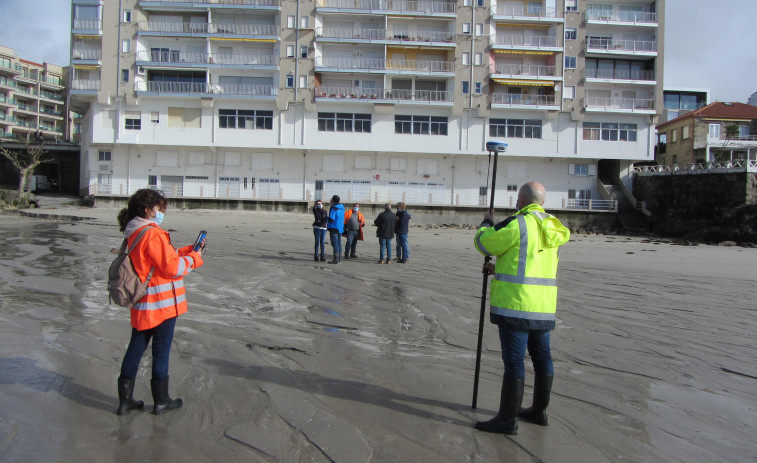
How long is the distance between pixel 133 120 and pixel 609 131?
37961 millimetres

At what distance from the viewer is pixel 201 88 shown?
134 feet

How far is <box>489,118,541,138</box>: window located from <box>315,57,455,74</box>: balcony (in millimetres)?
5611

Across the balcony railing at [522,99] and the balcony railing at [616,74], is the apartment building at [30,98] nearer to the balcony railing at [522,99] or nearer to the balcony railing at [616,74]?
the balcony railing at [522,99]

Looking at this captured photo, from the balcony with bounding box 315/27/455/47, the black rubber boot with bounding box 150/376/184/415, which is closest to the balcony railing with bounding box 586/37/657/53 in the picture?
the balcony with bounding box 315/27/455/47

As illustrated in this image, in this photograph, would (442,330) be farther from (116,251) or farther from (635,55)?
(635,55)

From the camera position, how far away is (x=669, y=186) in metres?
36.9

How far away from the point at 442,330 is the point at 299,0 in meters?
40.2

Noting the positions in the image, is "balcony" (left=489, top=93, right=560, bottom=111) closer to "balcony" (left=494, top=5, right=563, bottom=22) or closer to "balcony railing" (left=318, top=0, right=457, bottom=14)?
"balcony" (left=494, top=5, right=563, bottom=22)

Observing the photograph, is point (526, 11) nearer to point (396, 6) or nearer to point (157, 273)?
point (396, 6)

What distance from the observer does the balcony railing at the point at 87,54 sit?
41.2 metres

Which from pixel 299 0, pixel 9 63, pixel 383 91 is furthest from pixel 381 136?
pixel 9 63

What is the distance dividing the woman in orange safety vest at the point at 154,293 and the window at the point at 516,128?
40942mm

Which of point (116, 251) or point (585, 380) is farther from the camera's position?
point (585, 380)

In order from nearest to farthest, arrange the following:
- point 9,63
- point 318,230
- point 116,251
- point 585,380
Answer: point 116,251 → point 585,380 → point 318,230 → point 9,63
